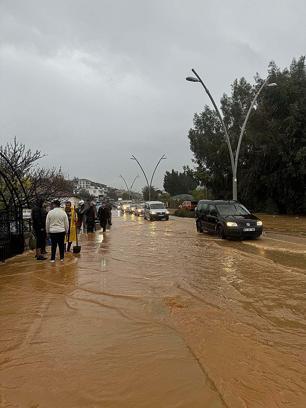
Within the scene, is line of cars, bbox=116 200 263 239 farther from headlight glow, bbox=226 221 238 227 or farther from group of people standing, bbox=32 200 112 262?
group of people standing, bbox=32 200 112 262

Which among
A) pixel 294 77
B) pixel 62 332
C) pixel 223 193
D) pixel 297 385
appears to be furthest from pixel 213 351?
pixel 223 193

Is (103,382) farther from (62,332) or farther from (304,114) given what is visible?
(304,114)

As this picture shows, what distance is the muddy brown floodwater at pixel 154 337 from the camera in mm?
4195

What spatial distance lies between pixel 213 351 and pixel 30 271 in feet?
23.0

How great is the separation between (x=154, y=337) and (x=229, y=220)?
1278cm

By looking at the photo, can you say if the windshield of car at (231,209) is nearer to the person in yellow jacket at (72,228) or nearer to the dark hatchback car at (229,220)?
the dark hatchback car at (229,220)

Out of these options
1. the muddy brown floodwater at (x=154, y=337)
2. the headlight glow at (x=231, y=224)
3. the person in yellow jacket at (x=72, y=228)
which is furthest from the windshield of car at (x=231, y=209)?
the muddy brown floodwater at (x=154, y=337)

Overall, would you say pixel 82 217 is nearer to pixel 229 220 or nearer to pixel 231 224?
pixel 229 220

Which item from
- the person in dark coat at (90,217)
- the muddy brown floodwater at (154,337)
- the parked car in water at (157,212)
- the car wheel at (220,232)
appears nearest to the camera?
the muddy brown floodwater at (154,337)

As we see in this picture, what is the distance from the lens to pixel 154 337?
5789mm

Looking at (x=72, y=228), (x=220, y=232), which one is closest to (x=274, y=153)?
(x=220, y=232)

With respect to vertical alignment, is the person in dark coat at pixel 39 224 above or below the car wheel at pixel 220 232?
above

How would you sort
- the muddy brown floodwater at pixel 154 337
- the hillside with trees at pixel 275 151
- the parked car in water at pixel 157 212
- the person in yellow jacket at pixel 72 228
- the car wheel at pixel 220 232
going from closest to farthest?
1. the muddy brown floodwater at pixel 154 337
2. the person in yellow jacket at pixel 72 228
3. the car wheel at pixel 220 232
4. the hillside with trees at pixel 275 151
5. the parked car in water at pixel 157 212

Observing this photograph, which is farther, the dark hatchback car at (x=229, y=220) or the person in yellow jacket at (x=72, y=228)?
the dark hatchback car at (x=229, y=220)
